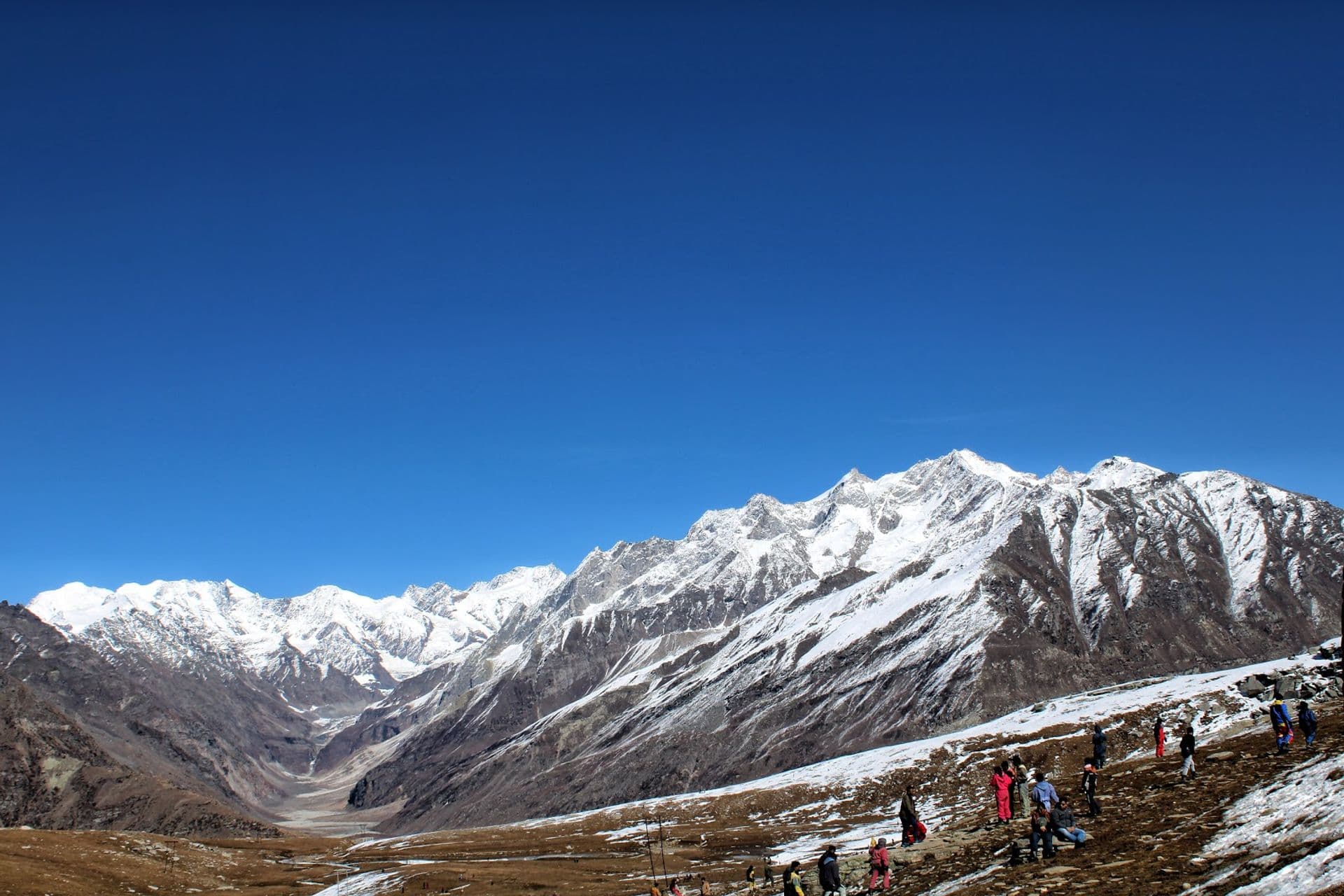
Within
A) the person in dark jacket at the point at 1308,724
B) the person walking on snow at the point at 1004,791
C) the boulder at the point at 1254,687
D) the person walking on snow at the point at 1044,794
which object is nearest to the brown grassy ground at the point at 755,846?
the person in dark jacket at the point at 1308,724

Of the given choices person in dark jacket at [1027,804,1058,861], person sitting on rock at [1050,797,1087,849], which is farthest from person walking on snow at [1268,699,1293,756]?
person in dark jacket at [1027,804,1058,861]

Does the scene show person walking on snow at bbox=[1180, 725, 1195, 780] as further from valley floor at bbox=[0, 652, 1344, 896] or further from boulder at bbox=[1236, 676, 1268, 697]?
boulder at bbox=[1236, 676, 1268, 697]

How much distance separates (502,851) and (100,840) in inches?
2022

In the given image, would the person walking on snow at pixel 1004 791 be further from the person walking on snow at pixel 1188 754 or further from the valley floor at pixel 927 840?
the person walking on snow at pixel 1188 754

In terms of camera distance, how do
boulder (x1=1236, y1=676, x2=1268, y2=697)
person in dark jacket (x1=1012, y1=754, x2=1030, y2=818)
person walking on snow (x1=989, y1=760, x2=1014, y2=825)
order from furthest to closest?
boulder (x1=1236, y1=676, x2=1268, y2=697), person walking on snow (x1=989, y1=760, x2=1014, y2=825), person in dark jacket (x1=1012, y1=754, x2=1030, y2=818)

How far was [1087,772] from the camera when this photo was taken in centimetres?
3797

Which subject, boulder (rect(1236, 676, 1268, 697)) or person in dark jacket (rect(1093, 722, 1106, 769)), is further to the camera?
boulder (rect(1236, 676, 1268, 697))

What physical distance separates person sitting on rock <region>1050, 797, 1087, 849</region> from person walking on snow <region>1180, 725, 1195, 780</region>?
A: 390 inches

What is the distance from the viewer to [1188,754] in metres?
39.4

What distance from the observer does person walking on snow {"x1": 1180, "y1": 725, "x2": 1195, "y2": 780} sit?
38.8 meters

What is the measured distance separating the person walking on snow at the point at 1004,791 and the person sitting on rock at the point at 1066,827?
31.7 feet

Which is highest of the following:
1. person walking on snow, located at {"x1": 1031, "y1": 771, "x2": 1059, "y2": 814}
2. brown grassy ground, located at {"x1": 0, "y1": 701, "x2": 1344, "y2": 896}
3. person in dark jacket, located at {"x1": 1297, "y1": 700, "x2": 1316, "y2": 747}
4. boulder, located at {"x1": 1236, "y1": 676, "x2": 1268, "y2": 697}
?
person in dark jacket, located at {"x1": 1297, "y1": 700, "x2": 1316, "y2": 747}

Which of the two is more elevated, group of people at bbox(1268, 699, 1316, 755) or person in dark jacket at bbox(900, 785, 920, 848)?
group of people at bbox(1268, 699, 1316, 755)

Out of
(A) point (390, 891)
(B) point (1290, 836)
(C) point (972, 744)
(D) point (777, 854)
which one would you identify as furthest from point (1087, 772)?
(C) point (972, 744)
